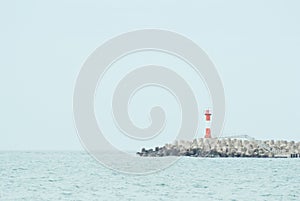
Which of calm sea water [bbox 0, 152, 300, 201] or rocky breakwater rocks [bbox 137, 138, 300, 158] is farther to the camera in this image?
rocky breakwater rocks [bbox 137, 138, 300, 158]

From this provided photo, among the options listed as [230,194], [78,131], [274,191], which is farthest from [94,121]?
[274,191]

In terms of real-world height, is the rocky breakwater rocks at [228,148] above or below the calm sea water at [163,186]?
above

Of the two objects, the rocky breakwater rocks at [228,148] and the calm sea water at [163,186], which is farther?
the rocky breakwater rocks at [228,148]

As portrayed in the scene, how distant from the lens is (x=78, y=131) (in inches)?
1005

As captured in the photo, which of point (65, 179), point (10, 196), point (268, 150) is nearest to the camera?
point (10, 196)

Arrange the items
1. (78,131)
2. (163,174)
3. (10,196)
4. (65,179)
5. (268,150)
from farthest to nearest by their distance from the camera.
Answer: (268,150), (163,174), (65,179), (78,131), (10,196)

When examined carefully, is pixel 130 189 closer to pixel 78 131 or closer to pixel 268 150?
pixel 78 131

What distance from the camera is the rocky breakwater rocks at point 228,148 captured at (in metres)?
49.3

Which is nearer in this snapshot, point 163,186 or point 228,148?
point 163,186

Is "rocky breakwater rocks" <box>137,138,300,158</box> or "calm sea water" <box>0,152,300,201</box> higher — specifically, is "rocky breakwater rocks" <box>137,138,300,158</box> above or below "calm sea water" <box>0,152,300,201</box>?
above

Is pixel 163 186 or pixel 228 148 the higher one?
pixel 228 148

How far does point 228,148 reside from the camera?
161 ft

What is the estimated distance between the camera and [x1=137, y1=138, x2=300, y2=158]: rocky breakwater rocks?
Result: 162 feet

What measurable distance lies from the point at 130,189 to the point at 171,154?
24.7 metres
